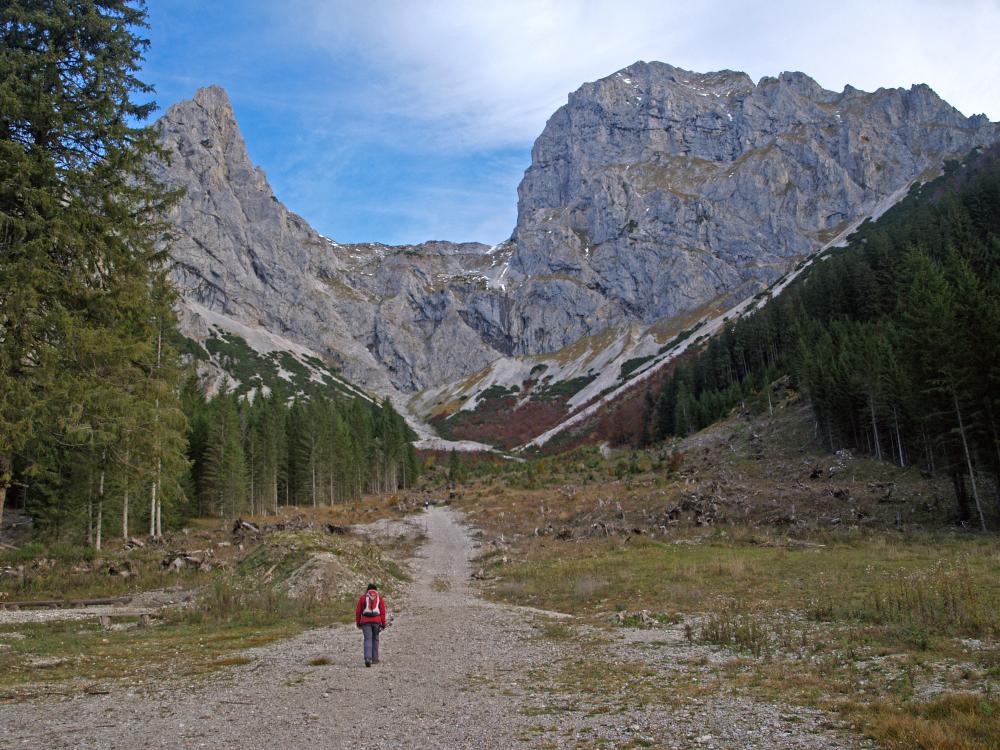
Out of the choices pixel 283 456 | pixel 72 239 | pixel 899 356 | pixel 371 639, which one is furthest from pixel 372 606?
pixel 283 456

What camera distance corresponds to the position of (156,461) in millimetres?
18953

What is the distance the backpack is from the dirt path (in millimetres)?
1043

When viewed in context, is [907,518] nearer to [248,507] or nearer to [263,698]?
[263,698]

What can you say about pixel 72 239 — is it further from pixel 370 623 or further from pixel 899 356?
pixel 899 356

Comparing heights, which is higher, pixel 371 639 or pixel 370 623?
pixel 370 623

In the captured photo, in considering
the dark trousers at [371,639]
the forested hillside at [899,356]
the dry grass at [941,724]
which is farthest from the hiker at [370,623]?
the forested hillside at [899,356]

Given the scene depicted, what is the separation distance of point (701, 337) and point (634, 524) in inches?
5646

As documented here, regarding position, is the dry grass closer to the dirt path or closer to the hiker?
the dirt path

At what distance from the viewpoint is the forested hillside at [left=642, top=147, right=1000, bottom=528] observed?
99.9 feet

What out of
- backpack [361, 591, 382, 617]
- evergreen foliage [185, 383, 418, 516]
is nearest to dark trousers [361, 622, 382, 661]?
backpack [361, 591, 382, 617]

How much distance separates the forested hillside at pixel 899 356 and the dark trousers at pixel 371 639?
98.4 feet

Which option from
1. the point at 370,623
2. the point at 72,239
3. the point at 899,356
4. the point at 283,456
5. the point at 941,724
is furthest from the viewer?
the point at 283,456

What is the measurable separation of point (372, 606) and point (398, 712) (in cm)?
351

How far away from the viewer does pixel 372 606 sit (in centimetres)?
1213
